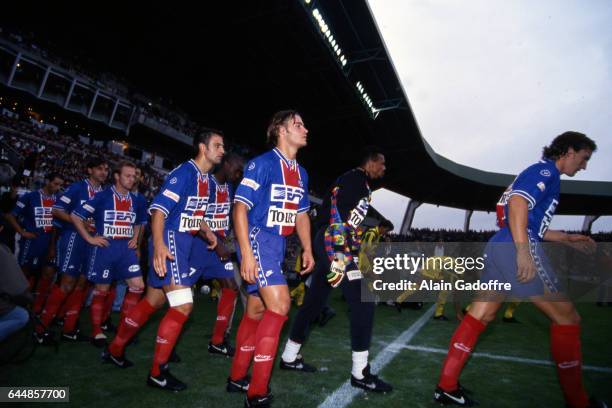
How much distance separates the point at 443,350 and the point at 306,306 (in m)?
2.15

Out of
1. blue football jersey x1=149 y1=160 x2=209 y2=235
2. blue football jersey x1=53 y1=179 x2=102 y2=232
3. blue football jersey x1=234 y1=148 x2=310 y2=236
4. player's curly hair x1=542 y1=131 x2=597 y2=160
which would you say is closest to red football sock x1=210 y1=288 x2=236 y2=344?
blue football jersey x1=149 y1=160 x2=209 y2=235

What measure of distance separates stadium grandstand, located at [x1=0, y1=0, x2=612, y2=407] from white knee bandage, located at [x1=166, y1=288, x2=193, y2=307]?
0.04 metres

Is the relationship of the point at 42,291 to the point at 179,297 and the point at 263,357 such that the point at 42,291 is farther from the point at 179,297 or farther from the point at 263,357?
the point at 263,357

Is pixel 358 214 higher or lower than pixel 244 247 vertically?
higher

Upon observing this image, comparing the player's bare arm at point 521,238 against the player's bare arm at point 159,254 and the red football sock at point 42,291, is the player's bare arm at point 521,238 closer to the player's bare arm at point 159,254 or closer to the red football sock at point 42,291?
the player's bare arm at point 159,254

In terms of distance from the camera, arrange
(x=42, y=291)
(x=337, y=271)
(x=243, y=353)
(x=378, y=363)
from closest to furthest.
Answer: (x=243, y=353), (x=337, y=271), (x=378, y=363), (x=42, y=291)

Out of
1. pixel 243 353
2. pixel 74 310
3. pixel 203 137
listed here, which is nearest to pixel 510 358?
pixel 243 353

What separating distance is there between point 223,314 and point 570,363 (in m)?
3.26

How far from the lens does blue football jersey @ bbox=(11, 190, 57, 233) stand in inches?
245

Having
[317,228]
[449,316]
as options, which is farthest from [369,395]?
[449,316]

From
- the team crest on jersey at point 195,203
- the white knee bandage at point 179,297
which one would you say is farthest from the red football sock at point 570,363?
the team crest on jersey at point 195,203

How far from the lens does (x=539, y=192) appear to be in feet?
9.15

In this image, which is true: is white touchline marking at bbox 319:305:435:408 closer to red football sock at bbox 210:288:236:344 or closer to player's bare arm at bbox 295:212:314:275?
player's bare arm at bbox 295:212:314:275

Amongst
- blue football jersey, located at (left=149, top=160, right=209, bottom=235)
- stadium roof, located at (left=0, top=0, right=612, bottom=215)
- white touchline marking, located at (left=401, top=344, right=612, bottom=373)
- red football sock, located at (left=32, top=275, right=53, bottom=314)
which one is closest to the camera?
blue football jersey, located at (left=149, top=160, right=209, bottom=235)
